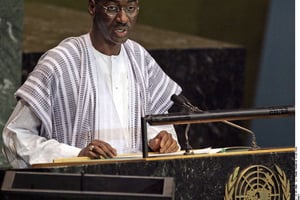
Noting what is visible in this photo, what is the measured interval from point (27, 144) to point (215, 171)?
1.01 metres

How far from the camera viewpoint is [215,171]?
208 inches

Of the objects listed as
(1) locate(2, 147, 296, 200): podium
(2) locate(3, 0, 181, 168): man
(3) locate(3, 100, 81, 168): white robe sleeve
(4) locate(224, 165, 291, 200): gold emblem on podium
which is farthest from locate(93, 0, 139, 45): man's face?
(4) locate(224, 165, 291, 200): gold emblem on podium

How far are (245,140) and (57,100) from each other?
1.38 metres

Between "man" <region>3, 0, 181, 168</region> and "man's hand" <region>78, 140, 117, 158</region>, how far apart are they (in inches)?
9.5

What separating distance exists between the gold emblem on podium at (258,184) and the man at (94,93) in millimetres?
604

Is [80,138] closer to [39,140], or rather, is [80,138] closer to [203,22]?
[39,140]

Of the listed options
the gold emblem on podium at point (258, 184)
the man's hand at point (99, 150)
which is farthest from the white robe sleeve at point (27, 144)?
the gold emblem on podium at point (258, 184)

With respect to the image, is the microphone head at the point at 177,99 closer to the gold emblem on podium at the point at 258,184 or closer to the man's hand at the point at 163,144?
the man's hand at the point at 163,144

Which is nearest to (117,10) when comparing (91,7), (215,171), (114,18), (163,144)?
(114,18)

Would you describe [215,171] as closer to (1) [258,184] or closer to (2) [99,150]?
(1) [258,184]

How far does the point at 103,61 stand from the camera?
6.17 meters

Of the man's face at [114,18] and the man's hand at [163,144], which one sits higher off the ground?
Result: the man's face at [114,18]

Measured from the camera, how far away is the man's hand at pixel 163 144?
564 centimetres

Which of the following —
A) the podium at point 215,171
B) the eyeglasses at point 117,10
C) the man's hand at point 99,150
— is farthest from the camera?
the eyeglasses at point 117,10
